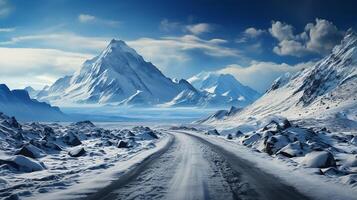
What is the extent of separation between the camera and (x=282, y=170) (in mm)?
22547

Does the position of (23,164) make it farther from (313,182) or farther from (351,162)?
(351,162)

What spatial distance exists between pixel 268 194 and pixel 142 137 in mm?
60589

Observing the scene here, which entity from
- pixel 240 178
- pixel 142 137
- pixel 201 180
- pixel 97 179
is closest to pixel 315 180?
pixel 240 178

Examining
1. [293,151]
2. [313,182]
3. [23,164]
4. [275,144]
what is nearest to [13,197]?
[23,164]

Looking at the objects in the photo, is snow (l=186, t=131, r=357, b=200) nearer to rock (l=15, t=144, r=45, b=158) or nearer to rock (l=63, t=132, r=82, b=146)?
rock (l=15, t=144, r=45, b=158)

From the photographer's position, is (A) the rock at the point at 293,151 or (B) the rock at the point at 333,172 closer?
(B) the rock at the point at 333,172

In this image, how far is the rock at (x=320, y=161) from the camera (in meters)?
23.1

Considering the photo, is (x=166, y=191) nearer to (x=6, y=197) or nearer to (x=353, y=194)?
(x=6, y=197)

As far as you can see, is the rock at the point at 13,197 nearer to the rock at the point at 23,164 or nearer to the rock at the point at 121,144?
the rock at the point at 23,164

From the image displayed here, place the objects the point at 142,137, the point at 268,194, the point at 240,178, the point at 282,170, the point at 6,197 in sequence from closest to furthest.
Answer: the point at 6,197, the point at 268,194, the point at 240,178, the point at 282,170, the point at 142,137

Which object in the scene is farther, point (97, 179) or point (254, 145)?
point (254, 145)

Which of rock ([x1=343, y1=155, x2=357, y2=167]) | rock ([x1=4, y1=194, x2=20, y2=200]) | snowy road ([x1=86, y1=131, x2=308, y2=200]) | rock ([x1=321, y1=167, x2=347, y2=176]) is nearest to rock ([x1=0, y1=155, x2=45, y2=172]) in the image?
snowy road ([x1=86, y1=131, x2=308, y2=200])

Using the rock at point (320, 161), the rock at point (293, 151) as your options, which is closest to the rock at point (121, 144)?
the rock at point (293, 151)

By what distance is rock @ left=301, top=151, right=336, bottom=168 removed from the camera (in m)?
23.1
